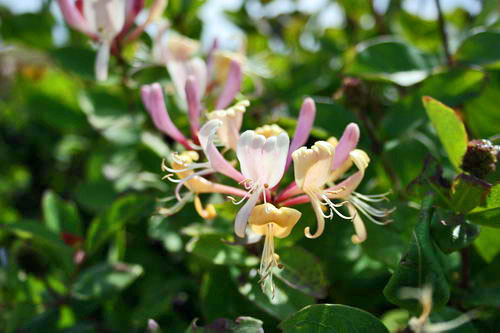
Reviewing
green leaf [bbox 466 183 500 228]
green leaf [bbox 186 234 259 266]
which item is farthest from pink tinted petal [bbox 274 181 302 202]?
green leaf [bbox 466 183 500 228]

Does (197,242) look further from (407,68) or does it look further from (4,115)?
(4,115)

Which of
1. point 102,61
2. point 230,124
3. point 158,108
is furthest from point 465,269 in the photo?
point 102,61

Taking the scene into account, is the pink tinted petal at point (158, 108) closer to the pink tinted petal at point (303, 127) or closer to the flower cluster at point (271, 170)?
the flower cluster at point (271, 170)

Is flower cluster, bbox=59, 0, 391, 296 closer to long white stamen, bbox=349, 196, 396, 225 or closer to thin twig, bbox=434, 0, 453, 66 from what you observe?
long white stamen, bbox=349, 196, 396, 225

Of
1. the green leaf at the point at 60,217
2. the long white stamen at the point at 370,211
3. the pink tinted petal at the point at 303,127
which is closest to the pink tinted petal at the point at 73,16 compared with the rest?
the green leaf at the point at 60,217

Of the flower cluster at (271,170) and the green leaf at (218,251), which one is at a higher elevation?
the flower cluster at (271,170)

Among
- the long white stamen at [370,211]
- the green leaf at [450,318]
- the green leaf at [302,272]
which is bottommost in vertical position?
the green leaf at [450,318]
